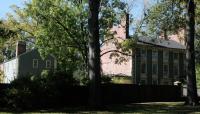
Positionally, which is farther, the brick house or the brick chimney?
the brick chimney

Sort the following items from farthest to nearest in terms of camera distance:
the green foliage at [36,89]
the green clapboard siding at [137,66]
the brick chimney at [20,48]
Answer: the brick chimney at [20,48] → the green clapboard siding at [137,66] → the green foliage at [36,89]

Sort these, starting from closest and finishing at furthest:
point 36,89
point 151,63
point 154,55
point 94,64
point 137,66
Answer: point 94,64 < point 36,89 < point 137,66 < point 151,63 < point 154,55

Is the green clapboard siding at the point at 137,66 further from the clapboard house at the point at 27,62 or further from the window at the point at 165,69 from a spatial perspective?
the clapboard house at the point at 27,62

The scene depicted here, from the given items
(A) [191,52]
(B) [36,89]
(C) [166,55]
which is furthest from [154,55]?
(B) [36,89]

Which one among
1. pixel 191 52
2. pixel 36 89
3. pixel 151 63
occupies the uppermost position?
pixel 151 63

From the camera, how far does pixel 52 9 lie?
46.8 meters

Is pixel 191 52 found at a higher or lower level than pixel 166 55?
lower

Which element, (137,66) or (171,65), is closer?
(137,66)

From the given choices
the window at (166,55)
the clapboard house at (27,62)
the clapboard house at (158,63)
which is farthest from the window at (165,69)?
the clapboard house at (27,62)

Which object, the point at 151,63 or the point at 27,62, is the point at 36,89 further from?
the point at 151,63

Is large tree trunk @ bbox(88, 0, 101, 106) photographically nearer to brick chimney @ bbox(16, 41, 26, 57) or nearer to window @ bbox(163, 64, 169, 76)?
brick chimney @ bbox(16, 41, 26, 57)

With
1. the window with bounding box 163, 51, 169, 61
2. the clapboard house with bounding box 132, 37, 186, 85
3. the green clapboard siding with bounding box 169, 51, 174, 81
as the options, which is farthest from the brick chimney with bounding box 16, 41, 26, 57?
the green clapboard siding with bounding box 169, 51, 174, 81

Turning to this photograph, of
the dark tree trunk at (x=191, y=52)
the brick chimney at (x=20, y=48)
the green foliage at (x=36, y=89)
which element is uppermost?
the brick chimney at (x=20, y=48)

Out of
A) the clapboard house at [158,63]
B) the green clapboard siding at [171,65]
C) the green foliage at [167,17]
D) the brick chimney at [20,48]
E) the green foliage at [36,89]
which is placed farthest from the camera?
the green clapboard siding at [171,65]
